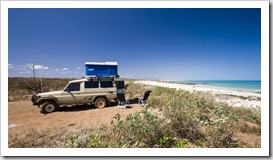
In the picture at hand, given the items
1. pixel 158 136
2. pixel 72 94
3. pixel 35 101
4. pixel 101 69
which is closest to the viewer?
pixel 158 136

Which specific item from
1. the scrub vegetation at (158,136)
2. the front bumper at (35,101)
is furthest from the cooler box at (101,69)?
the scrub vegetation at (158,136)

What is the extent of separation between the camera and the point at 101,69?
6609 millimetres

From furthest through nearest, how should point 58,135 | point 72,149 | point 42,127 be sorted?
point 42,127
point 58,135
point 72,149

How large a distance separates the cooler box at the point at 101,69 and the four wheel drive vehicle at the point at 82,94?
28 cm

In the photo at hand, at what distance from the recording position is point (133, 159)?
9.80 ft

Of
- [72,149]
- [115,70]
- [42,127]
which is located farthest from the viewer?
[115,70]

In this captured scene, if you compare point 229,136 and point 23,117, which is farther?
point 23,117

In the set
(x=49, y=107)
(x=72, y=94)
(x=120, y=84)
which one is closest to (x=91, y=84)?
(x=72, y=94)

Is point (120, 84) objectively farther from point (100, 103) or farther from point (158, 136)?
point (158, 136)

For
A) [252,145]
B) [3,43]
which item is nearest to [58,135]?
[3,43]

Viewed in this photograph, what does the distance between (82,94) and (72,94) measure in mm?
413

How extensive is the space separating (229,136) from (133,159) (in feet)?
6.98

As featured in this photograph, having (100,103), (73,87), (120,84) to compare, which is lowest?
(100,103)

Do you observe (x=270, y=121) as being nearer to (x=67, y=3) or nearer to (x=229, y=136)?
(x=229, y=136)
